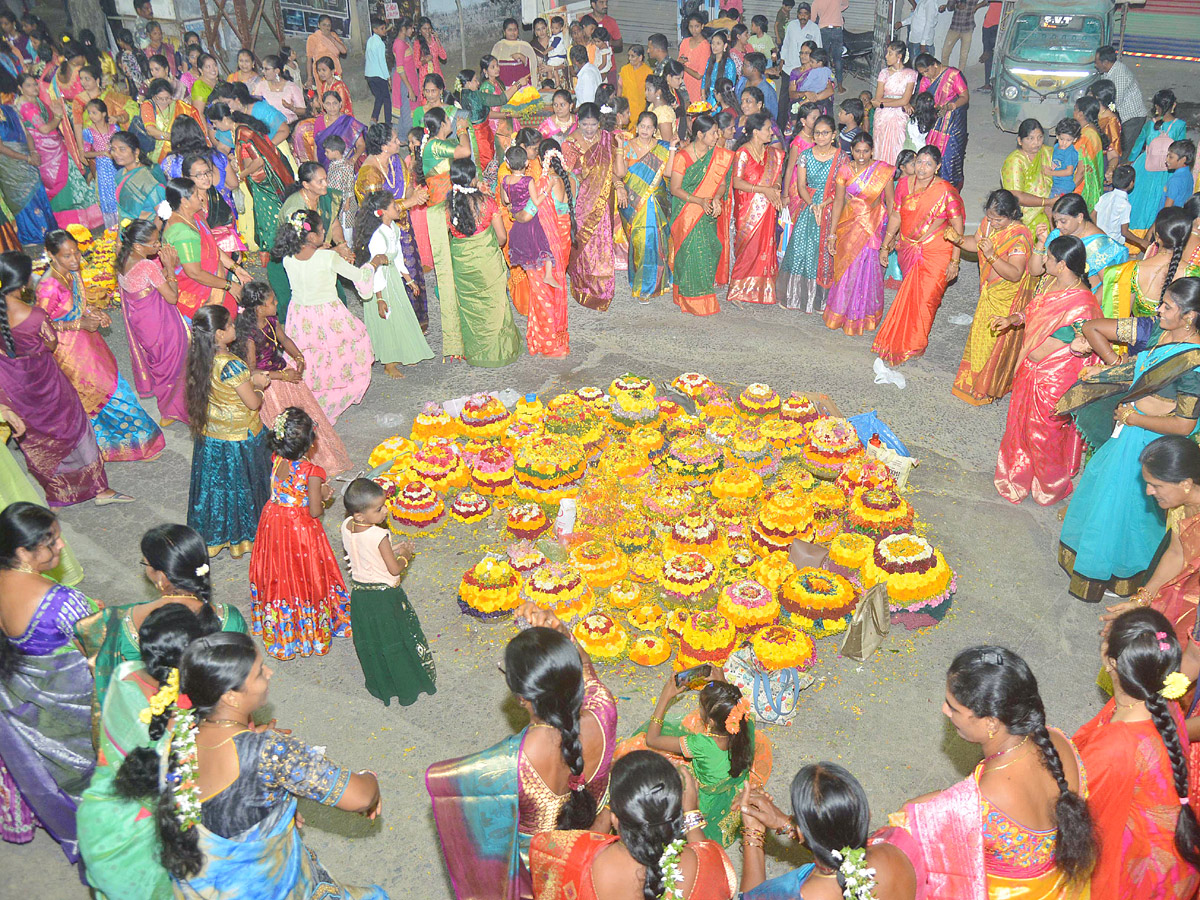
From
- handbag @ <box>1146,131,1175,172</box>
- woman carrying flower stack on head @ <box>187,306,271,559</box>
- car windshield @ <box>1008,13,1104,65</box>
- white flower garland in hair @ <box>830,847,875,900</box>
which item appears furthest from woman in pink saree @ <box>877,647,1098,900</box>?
car windshield @ <box>1008,13,1104,65</box>

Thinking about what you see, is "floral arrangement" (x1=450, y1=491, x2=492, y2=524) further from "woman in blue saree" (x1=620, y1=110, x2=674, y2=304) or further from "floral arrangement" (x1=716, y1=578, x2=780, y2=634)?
"woman in blue saree" (x1=620, y1=110, x2=674, y2=304)

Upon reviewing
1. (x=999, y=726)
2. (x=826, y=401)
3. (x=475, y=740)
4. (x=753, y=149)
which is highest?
(x=753, y=149)

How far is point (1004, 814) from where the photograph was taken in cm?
283

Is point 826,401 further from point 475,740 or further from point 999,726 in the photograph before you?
point 999,726

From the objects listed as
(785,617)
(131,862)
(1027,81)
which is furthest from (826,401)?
(1027,81)

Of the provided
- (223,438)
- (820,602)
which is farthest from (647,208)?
(820,602)

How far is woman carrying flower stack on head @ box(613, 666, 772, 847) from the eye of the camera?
3.42 metres

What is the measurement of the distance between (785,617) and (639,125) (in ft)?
17.6

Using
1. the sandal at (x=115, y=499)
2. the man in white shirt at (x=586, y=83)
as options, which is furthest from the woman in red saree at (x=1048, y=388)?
the man in white shirt at (x=586, y=83)

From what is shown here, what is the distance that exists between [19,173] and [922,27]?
1232 cm

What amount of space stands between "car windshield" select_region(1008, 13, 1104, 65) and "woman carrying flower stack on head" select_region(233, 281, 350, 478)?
11.4 meters

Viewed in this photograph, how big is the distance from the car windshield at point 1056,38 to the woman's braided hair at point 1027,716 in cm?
1284

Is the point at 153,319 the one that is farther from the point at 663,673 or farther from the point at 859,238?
the point at 859,238

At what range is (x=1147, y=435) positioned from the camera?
513 centimetres
